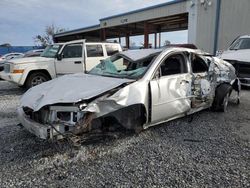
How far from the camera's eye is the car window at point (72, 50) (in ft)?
28.3

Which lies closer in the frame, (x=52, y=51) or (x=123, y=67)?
(x=123, y=67)

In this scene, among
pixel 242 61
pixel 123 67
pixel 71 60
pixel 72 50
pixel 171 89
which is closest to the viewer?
pixel 171 89

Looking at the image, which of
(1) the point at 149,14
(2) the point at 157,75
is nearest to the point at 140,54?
(2) the point at 157,75

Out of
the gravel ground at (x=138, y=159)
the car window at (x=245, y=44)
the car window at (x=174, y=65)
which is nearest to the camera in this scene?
the gravel ground at (x=138, y=159)

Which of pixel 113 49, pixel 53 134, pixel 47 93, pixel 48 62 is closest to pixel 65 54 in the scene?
pixel 48 62

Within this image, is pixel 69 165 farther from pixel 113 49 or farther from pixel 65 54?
pixel 113 49

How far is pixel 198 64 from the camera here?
5098 mm

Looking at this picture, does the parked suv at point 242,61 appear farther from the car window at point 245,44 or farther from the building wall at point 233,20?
the building wall at point 233,20

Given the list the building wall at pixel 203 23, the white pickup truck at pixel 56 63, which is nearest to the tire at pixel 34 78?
the white pickup truck at pixel 56 63

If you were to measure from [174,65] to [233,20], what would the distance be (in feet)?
38.1

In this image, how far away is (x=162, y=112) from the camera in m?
4.07

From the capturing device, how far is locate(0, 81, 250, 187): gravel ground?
2.74 metres

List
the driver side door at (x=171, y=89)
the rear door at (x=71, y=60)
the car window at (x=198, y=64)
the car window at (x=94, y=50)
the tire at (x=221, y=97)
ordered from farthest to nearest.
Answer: the car window at (x=94, y=50) < the rear door at (x=71, y=60) < the tire at (x=221, y=97) < the car window at (x=198, y=64) < the driver side door at (x=171, y=89)

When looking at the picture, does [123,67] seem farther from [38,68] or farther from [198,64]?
[38,68]
